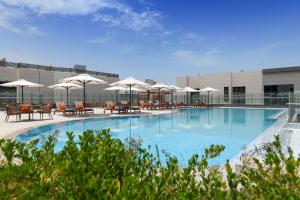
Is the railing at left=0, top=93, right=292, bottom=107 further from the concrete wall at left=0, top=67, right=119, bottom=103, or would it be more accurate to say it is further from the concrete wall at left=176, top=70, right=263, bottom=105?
the concrete wall at left=176, top=70, right=263, bottom=105

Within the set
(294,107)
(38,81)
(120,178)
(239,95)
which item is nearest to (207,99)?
(239,95)

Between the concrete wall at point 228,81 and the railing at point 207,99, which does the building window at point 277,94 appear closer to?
the railing at point 207,99

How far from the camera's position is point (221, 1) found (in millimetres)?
19047

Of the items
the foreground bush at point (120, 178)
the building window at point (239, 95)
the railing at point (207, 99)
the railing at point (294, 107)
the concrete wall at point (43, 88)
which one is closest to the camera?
the foreground bush at point (120, 178)

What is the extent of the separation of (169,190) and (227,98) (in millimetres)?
35934

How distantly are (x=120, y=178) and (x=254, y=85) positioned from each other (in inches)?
1339

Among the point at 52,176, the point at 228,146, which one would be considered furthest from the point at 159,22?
the point at 52,176

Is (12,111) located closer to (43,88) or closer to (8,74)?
(8,74)

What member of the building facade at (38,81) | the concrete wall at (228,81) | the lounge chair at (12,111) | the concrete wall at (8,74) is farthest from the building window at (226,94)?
the lounge chair at (12,111)

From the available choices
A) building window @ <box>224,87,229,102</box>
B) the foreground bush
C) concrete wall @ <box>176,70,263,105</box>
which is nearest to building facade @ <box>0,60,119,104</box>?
concrete wall @ <box>176,70,263,105</box>

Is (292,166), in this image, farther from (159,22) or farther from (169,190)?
(159,22)

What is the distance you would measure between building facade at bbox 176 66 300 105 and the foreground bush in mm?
31691

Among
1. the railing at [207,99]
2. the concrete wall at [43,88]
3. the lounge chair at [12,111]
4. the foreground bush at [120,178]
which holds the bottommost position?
the lounge chair at [12,111]

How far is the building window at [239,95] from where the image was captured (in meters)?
34.6
